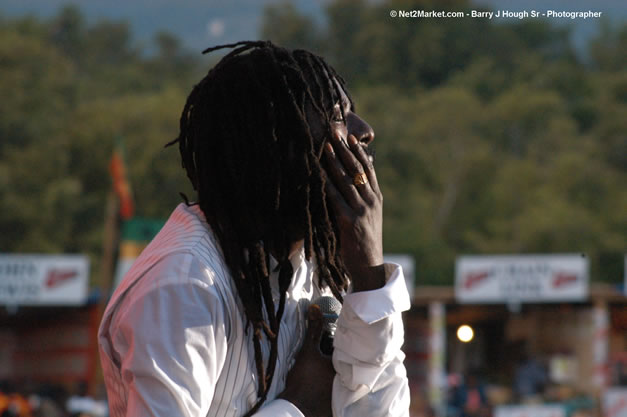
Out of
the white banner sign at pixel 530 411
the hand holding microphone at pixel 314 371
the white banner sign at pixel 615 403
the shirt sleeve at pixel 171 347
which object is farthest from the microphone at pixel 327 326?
the white banner sign at pixel 615 403

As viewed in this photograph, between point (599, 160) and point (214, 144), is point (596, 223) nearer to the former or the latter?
point (599, 160)

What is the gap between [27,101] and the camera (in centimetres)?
3806

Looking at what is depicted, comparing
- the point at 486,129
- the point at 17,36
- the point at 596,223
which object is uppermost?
the point at 17,36

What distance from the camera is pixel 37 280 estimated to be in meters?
16.4

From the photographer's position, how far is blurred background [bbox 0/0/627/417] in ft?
55.0

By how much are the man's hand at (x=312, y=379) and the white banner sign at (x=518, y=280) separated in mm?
15324

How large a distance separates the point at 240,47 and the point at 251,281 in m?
0.43

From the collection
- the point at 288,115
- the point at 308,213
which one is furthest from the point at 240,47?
the point at 308,213

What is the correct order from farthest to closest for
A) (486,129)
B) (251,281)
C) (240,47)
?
1. (486,129)
2. (240,47)
3. (251,281)

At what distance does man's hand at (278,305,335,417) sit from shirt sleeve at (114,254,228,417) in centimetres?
18

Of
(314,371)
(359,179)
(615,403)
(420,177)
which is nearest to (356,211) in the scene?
A: (359,179)

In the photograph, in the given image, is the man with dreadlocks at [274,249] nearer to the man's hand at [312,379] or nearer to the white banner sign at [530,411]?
the man's hand at [312,379]

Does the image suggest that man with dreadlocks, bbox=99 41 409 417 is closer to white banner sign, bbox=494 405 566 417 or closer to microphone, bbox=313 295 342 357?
microphone, bbox=313 295 342 357

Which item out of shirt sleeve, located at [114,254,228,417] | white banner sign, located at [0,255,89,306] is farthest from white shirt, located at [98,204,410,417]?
white banner sign, located at [0,255,89,306]
